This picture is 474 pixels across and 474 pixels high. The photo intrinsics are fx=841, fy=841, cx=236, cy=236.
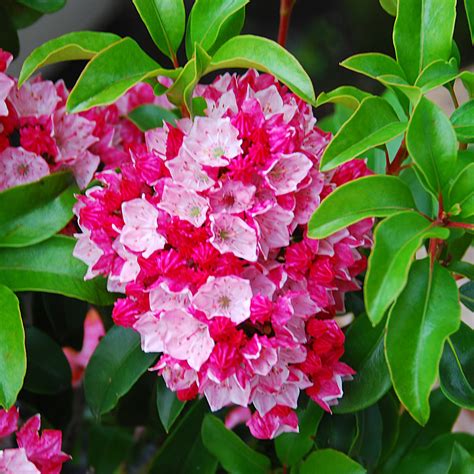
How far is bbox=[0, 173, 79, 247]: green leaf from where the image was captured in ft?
2.39

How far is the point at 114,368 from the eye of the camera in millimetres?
771

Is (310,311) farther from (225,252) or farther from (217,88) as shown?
(217,88)

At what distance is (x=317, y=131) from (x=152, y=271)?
0.19 meters

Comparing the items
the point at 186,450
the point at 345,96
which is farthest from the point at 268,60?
the point at 186,450

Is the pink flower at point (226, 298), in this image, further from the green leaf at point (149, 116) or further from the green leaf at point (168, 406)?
the green leaf at point (149, 116)

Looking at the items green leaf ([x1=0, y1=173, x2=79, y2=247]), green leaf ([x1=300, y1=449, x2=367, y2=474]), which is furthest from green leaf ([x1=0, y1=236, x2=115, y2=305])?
green leaf ([x1=300, y1=449, x2=367, y2=474])

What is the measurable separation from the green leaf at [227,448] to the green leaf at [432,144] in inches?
12.4

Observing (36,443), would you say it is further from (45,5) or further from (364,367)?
(45,5)

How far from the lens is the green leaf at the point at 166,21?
71cm

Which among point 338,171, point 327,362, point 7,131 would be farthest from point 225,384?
point 7,131

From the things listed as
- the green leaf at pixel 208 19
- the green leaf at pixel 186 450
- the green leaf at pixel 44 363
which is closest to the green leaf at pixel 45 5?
the green leaf at pixel 208 19

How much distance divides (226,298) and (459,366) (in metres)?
0.24

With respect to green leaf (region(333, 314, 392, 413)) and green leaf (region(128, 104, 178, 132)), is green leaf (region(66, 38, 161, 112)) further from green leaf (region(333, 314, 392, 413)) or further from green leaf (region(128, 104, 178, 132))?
green leaf (region(333, 314, 392, 413))

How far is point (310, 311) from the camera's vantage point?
0.64 m
